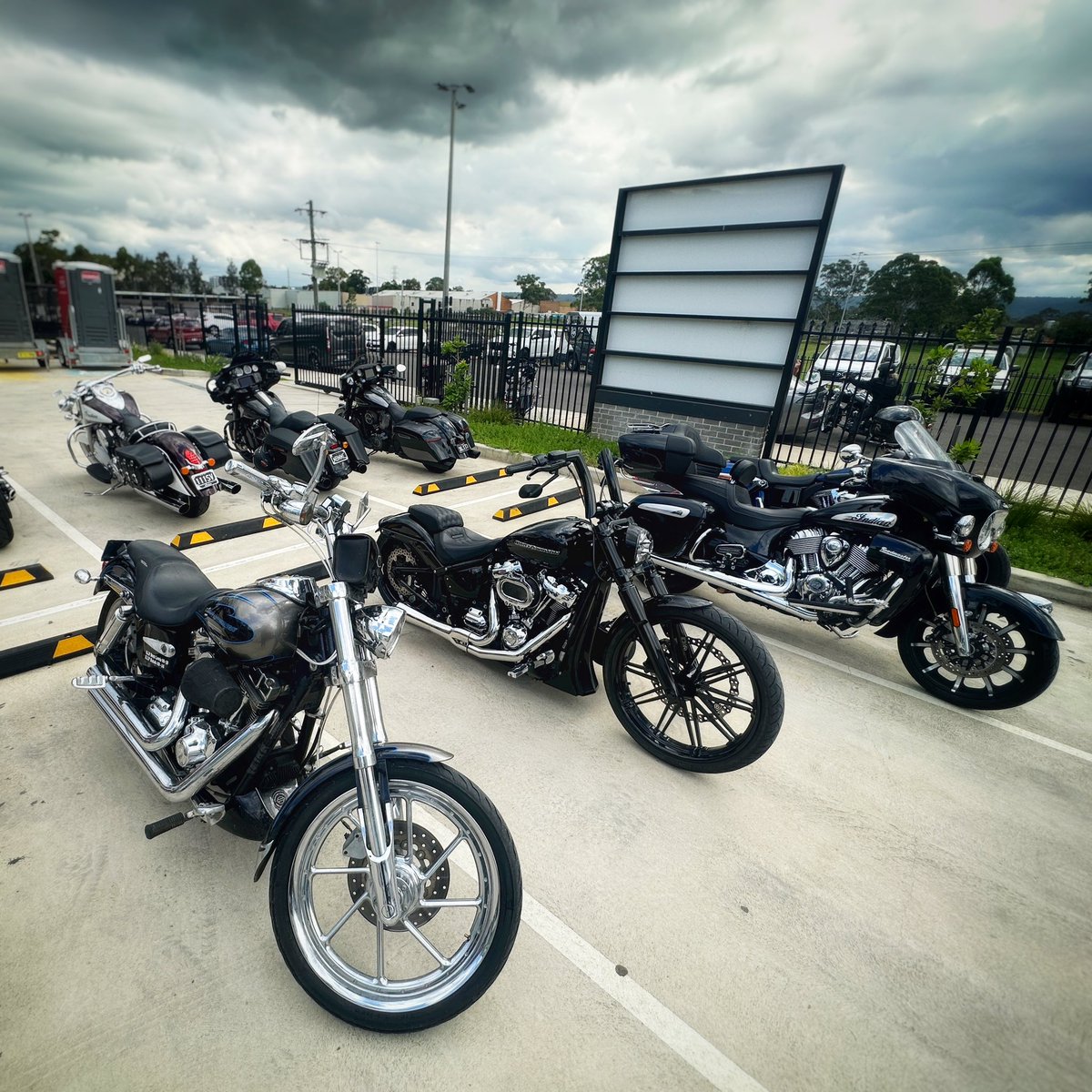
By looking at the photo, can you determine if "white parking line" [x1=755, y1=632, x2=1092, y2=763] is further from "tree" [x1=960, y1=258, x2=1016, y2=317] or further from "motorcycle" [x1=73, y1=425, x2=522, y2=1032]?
"tree" [x1=960, y1=258, x2=1016, y2=317]

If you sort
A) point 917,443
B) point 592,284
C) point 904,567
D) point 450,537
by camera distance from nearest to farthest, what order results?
point 904,567 < point 450,537 < point 917,443 < point 592,284

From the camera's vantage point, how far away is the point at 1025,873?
7.38 feet

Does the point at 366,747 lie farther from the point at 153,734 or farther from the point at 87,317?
the point at 87,317

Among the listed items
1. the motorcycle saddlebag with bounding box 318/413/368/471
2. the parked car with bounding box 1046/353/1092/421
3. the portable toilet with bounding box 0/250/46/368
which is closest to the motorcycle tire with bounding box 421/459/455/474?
the motorcycle saddlebag with bounding box 318/413/368/471

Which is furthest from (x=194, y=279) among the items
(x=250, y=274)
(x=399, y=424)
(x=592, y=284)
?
(x=399, y=424)

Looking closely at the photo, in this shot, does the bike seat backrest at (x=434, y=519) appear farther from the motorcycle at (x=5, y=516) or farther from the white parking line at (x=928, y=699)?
the motorcycle at (x=5, y=516)

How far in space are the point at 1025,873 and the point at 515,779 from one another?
206cm

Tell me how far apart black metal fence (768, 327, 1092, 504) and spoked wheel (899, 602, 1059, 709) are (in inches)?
111

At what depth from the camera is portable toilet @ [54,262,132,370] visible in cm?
1323

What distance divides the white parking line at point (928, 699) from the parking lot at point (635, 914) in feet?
0.09

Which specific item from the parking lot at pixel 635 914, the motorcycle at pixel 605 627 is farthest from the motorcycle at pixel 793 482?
the motorcycle at pixel 605 627

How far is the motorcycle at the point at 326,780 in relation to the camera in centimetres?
149

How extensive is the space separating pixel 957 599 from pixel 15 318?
18.1m

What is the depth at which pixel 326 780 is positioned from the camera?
1.50 metres
